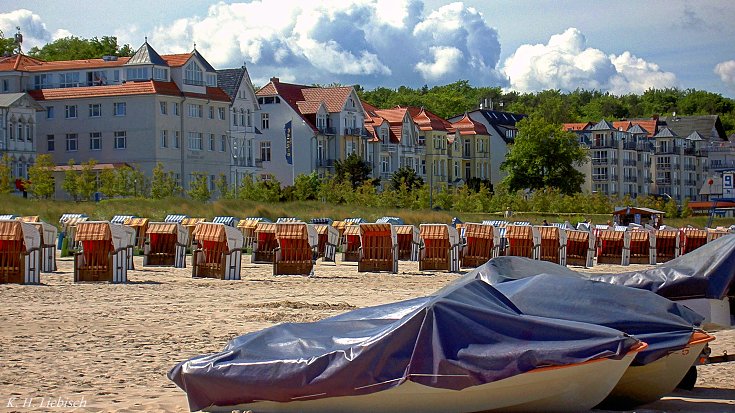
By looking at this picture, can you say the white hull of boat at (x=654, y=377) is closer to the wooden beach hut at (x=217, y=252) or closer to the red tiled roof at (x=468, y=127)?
the wooden beach hut at (x=217, y=252)

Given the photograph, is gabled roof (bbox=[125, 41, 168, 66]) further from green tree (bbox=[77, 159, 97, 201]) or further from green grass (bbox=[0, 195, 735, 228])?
green grass (bbox=[0, 195, 735, 228])

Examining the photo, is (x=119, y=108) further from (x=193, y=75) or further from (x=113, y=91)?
(x=193, y=75)

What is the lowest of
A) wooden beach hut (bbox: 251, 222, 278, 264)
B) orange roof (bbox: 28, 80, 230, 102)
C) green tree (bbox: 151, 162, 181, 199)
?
wooden beach hut (bbox: 251, 222, 278, 264)

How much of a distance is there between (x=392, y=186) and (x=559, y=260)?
63.0 meters

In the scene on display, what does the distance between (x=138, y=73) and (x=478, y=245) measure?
166 feet

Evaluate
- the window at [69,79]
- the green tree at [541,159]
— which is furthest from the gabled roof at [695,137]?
the window at [69,79]

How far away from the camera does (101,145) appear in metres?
81.1

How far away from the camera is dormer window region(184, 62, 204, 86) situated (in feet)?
275

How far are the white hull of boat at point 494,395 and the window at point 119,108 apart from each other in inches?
2867

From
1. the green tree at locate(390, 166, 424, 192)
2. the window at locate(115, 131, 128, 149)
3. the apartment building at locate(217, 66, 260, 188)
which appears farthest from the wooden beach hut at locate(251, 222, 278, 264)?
the green tree at locate(390, 166, 424, 192)

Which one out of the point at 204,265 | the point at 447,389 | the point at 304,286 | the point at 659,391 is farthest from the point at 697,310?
the point at 204,265

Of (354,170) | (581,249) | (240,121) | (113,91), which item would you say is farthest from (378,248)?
(354,170)

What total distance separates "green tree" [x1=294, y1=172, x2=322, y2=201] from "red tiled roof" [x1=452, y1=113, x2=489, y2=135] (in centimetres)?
4182

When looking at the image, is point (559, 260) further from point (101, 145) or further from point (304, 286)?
point (101, 145)
